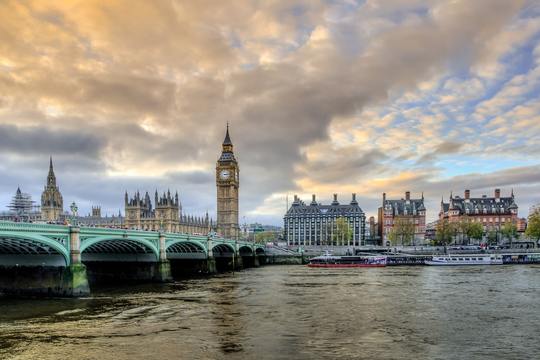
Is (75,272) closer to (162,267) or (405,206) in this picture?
(162,267)

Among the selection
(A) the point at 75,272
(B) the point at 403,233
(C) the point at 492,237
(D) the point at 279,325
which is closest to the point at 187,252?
(A) the point at 75,272

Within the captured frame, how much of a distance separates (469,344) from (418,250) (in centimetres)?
11174

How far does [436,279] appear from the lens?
65.2 meters

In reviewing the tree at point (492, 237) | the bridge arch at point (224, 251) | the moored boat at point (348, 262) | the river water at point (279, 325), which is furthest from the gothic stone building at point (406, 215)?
the river water at point (279, 325)

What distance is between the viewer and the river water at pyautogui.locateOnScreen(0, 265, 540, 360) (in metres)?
25.1

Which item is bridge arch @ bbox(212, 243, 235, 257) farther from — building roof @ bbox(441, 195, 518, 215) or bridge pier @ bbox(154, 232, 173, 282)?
building roof @ bbox(441, 195, 518, 215)

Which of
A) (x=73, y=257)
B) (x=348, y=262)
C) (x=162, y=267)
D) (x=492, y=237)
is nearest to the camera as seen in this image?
(x=73, y=257)

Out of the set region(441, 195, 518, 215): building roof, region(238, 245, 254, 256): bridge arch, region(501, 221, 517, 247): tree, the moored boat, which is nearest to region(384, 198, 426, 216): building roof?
region(441, 195, 518, 215): building roof

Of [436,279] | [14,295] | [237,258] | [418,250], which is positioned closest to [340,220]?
[418,250]

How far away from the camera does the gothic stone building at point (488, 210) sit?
529 feet

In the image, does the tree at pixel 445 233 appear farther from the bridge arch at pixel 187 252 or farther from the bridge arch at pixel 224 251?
the bridge arch at pixel 187 252

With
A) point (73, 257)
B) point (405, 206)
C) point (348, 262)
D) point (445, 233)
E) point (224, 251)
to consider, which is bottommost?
point (348, 262)

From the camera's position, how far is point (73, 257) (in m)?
44.2

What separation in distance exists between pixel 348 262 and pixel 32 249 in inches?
2866
